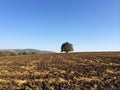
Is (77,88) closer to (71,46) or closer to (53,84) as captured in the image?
(53,84)

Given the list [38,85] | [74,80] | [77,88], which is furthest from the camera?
[74,80]

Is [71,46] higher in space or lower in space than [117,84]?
higher

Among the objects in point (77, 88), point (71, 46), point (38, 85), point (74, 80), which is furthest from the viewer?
point (71, 46)

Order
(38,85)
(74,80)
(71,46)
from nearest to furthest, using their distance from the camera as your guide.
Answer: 1. (38,85)
2. (74,80)
3. (71,46)

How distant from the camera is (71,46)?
7975 cm

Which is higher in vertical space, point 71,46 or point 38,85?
point 71,46

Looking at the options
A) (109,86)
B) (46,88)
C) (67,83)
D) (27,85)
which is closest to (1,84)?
(27,85)

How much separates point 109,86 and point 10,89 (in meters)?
6.97

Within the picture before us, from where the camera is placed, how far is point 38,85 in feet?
47.3

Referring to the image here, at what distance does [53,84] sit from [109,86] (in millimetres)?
4073

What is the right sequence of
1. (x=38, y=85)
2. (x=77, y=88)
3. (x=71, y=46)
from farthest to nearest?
(x=71, y=46)
(x=38, y=85)
(x=77, y=88)

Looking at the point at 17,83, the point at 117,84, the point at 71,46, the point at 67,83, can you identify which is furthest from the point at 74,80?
the point at 71,46

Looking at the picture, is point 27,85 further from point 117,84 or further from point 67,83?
point 117,84

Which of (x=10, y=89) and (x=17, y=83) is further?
(x=17, y=83)
